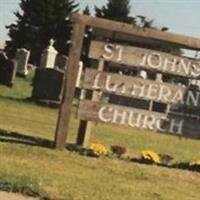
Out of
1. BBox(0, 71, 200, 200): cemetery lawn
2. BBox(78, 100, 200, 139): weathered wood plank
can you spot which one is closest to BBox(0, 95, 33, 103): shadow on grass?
BBox(0, 71, 200, 200): cemetery lawn

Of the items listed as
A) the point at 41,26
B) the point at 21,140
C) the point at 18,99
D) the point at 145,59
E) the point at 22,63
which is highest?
the point at 41,26

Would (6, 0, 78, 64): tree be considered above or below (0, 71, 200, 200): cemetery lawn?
above

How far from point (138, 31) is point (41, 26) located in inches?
2275

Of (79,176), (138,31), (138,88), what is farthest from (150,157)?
(79,176)

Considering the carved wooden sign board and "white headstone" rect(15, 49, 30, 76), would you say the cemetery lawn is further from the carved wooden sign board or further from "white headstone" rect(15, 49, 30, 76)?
"white headstone" rect(15, 49, 30, 76)

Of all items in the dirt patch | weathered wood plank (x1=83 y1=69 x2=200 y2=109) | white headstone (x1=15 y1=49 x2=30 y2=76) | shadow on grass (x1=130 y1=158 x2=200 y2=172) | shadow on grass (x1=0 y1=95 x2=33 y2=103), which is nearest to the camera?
the dirt patch

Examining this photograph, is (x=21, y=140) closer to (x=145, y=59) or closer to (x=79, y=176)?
(x=145, y=59)

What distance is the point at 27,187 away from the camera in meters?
7.29

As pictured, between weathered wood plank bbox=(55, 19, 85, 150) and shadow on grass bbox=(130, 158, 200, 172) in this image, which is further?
weathered wood plank bbox=(55, 19, 85, 150)

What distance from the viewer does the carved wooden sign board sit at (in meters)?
10.8

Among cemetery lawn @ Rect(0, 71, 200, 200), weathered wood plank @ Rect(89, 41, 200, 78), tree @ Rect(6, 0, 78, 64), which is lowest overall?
cemetery lawn @ Rect(0, 71, 200, 200)

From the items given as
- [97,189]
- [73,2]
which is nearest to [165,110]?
[97,189]

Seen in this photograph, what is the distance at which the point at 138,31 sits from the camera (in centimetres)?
1070

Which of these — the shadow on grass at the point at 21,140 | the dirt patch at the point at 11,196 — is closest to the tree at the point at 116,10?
the shadow on grass at the point at 21,140
